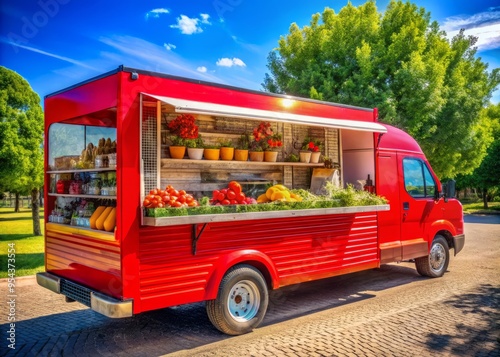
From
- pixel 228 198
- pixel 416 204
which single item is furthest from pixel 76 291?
pixel 416 204

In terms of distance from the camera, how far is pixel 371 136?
318 inches

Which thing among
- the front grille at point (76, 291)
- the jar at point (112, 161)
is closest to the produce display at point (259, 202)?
the jar at point (112, 161)

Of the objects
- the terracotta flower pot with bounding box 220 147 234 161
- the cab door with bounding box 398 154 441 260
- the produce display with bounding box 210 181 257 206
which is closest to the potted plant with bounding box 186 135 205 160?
the terracotta flower pot with bounding box 220 147 234 161

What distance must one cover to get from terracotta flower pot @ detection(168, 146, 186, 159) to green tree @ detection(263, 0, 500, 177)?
9939mm

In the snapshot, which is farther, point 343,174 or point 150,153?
point 343,174

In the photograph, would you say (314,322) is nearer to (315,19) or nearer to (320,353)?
(320,353)

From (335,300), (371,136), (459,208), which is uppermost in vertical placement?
(371,136)

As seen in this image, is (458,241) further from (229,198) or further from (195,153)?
(195,153)

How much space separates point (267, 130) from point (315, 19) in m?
13.5

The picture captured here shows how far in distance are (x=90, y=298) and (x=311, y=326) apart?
283 centimetres

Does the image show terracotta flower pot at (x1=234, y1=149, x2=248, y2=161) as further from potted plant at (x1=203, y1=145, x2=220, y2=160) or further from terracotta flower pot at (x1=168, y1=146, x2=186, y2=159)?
terracotta flower pot at (x1=168, y1=146, x2=186, y2=159)

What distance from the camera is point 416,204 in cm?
853

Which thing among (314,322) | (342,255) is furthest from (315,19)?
(314,322)

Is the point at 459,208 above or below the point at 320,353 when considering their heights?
above
